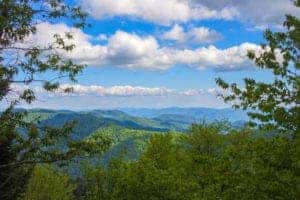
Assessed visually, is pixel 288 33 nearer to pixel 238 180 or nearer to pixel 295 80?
pixel 295 80

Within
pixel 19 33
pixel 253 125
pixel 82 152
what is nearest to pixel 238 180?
pixel 253 125

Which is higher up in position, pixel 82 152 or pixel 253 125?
pixel 253 125

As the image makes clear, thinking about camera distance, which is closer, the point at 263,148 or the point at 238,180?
the point at 263,148

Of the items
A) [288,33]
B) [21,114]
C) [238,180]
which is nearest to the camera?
[21,114]

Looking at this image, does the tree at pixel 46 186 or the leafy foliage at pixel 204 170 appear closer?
the leafy foliage at pixel 204 170

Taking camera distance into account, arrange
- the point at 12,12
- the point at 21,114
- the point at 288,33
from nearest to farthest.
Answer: the point at 12,12 < the point at 21,114 < the point at 288,33

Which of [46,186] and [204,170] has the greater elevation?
[204,170]

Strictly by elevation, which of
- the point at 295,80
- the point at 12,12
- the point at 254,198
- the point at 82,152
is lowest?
the point at 254,198

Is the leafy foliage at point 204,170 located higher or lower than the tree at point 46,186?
higher

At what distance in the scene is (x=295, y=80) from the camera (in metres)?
20.0

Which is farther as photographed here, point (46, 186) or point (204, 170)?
point (46, 186)

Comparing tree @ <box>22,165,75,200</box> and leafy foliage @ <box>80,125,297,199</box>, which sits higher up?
leafy foliage @ <box>80,125,297,199</box>

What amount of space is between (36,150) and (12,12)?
4.79m

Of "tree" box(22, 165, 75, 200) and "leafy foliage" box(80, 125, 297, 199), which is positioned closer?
"leafy foliage" box(80, 125, 297, 199)
